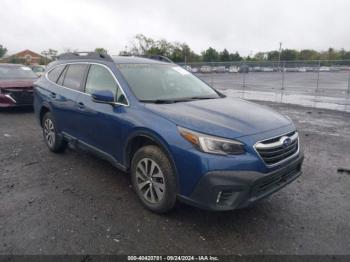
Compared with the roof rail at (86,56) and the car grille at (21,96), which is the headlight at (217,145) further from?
the car grille at (21,96)

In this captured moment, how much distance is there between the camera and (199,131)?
282 cm

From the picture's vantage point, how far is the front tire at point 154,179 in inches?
119

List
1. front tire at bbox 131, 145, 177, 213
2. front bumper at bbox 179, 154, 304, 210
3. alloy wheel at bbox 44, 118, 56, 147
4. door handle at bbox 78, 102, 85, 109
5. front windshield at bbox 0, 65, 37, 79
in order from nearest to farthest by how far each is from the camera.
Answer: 1. front bumper at bbox 179, 154, 304, 210
2. front tire at bbox 131, 145, 177, 213
3. door handle at bbox 78, 102, 85, 109
4. alloy wheel at bbox 44, 118, 56, 147
5. front windshield at bbox 0, 65, 37, 79

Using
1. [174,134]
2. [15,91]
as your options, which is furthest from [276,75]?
[174,134]

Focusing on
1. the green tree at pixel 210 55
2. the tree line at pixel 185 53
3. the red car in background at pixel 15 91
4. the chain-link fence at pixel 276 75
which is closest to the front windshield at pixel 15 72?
the red car in background at pixel 15 91

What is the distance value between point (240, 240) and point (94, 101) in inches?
99.5

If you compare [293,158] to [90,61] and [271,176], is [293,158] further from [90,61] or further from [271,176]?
[90,61]

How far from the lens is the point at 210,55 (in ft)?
237

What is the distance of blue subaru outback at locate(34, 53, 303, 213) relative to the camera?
2748 millimetres

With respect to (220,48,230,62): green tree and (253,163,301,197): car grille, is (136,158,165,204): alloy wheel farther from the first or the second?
(220,48,230,62): green tree

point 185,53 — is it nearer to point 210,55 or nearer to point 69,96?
point 210,55

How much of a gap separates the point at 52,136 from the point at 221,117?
352 cm

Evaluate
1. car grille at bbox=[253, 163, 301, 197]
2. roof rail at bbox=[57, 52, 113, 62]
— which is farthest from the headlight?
roof rail at bbox=[57, 52, 113, 62]

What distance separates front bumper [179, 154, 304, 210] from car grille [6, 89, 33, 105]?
8.20 m
